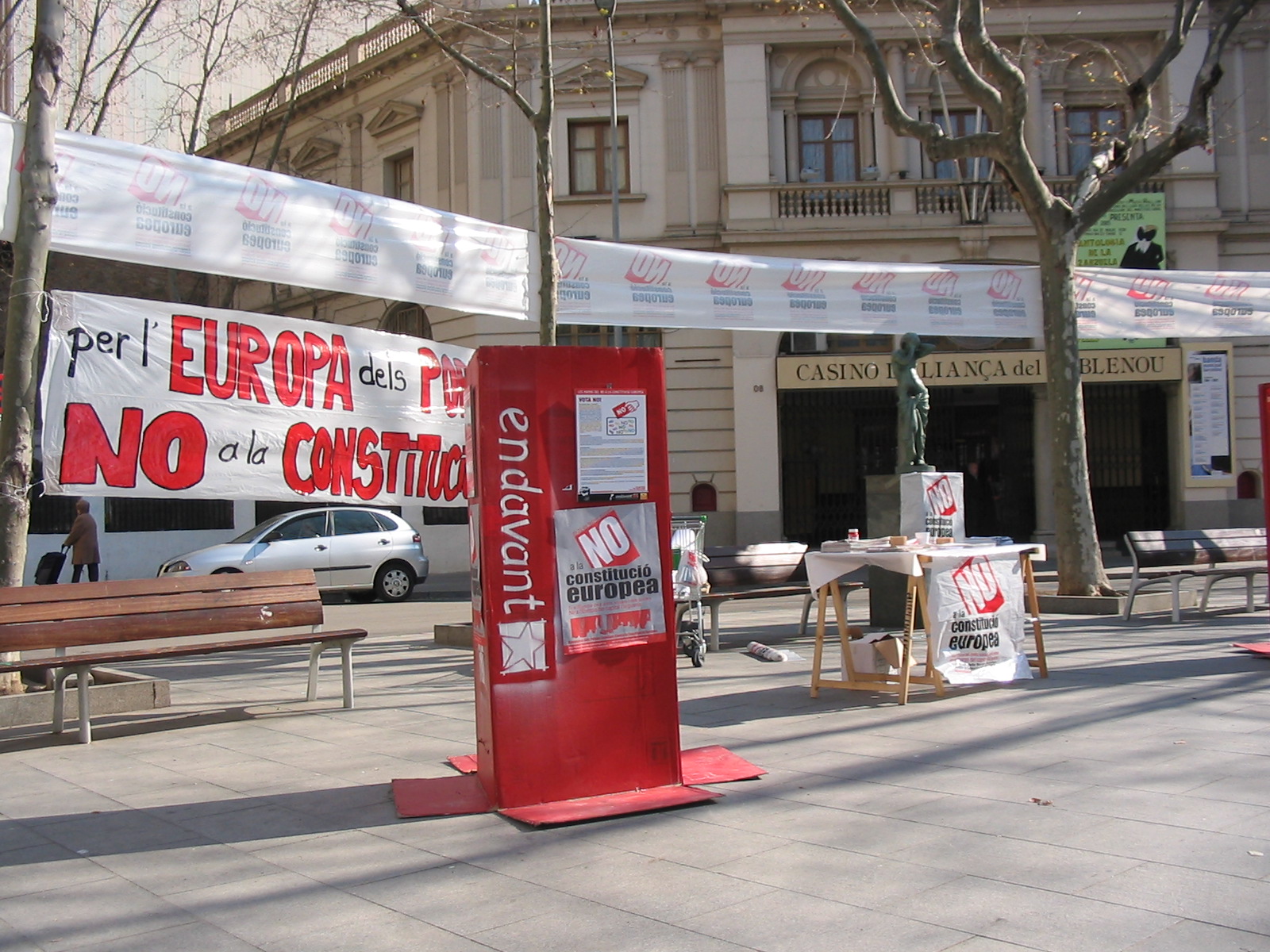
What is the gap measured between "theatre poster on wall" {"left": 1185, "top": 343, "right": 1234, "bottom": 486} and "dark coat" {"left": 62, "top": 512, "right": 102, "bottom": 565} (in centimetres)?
2115

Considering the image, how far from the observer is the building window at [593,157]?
84.5 feet

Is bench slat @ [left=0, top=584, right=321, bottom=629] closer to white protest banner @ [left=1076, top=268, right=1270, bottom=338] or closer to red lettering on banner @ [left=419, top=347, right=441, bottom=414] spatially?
red lettering on banner @ [left=419, top=347, right=441, bottom=414]

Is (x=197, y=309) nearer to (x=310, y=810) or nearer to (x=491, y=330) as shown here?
(x=310, y=810)

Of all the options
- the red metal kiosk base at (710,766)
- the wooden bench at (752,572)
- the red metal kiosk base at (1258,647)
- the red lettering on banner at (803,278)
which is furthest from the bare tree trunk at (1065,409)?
the red metal kiosk base at (710,766)

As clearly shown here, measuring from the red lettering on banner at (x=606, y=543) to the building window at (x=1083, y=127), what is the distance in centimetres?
2302

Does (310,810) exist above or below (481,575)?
below

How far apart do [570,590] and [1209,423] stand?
23.2 meters

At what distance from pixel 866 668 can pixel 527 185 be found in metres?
18.8

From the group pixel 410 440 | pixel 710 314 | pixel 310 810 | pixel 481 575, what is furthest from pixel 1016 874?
pixel 710 314

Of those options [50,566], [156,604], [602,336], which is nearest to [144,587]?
[156,604]

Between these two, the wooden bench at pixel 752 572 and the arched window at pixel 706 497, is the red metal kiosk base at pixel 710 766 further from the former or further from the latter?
the arched window at pixel 706 497

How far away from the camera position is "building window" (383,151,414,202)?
27844 mm

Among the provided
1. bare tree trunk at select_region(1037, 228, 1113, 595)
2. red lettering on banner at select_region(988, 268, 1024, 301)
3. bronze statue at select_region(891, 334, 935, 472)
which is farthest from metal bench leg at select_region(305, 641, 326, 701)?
red lettering on banner at select_region(988, 268, 1024, 301)

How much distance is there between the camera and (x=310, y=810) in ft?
18.9
